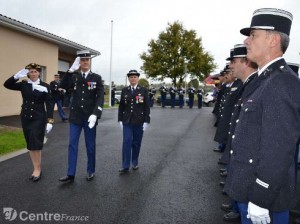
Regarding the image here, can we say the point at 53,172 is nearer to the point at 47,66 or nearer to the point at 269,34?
the point at 269,34

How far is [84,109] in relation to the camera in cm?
588

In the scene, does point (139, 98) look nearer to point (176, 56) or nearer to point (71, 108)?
point (71, 108)

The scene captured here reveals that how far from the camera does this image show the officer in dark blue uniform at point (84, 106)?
230 inches

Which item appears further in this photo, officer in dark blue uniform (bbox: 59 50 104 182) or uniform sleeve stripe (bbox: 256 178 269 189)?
officer in dark blue uniform (bbox: 59 50 104 182)

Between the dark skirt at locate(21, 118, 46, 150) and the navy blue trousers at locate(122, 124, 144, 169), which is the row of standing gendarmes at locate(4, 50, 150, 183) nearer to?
the dark skirt at locate(21, 118, 46, 150)

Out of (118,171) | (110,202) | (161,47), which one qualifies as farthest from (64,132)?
(161,47)

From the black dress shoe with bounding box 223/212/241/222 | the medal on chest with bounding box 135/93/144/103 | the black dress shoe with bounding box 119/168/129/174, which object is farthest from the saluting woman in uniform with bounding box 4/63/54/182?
the black dress shoe with bounding box 223/212/241/222

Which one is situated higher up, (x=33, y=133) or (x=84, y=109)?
(x=84, y=109)

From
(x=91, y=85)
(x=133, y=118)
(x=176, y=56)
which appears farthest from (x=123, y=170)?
(x=176, y=56)

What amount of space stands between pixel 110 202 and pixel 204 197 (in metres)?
1.44

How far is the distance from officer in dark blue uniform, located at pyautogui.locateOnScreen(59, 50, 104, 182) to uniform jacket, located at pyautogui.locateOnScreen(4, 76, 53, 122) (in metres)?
0.50

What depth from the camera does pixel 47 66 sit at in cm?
1952

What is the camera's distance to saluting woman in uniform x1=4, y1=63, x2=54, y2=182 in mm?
5875

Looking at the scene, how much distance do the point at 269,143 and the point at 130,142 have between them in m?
4.72
